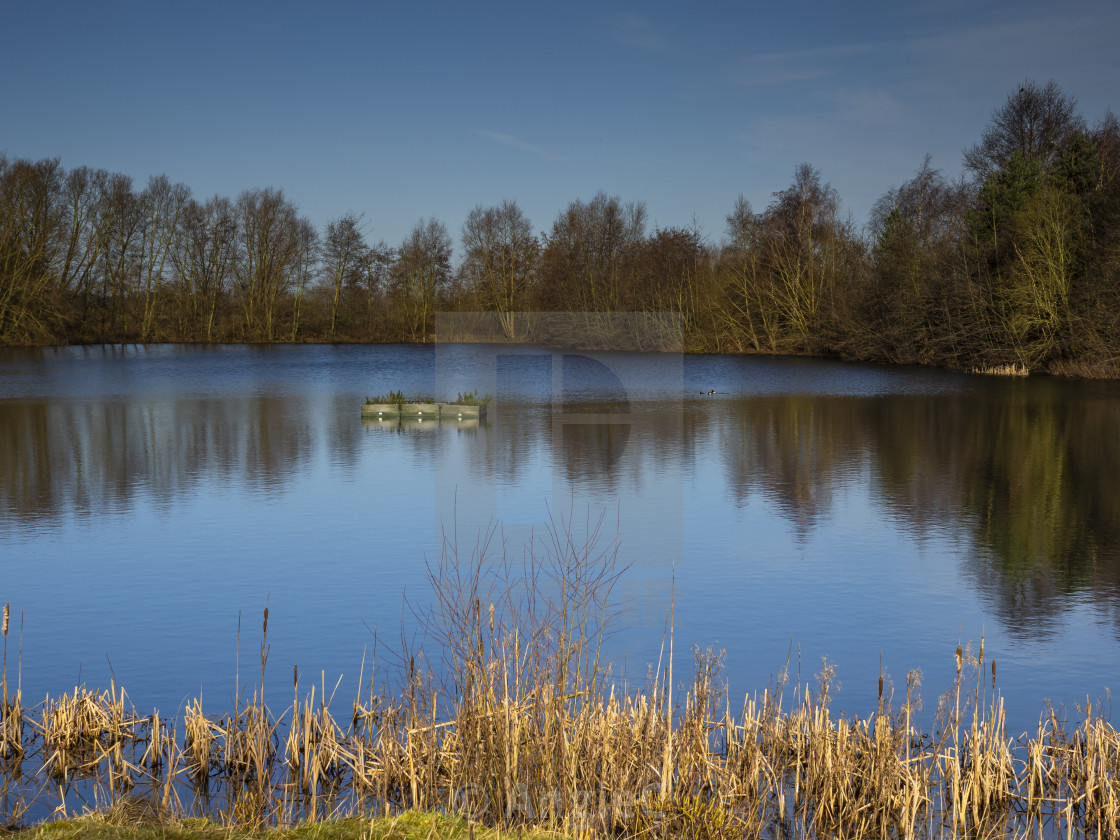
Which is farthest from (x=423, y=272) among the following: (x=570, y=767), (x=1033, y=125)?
(x=570, y=767)

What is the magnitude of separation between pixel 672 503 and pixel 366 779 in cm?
918

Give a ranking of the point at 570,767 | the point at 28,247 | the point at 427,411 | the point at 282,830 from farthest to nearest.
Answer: the point at 28,247 < the point at 427,411 < the point at 570,767 < the point at 282,830

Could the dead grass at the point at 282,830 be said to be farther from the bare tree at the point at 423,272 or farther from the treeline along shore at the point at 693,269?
the bare tree at the point at 423,272

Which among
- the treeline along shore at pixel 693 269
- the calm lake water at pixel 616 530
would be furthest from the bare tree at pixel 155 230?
the calm lake water at pixel 616 530

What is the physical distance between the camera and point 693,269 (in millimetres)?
60219

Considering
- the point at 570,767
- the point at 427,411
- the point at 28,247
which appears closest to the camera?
the point at 570,767

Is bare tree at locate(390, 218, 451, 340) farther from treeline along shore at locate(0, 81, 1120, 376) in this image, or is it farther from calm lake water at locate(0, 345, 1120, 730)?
calm lake water at locate(0, 345, 1120, 730)

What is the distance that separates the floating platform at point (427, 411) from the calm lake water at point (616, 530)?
721 millimetres

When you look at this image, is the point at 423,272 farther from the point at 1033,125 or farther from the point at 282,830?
the point at 282,830

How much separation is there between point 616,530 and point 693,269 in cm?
4957

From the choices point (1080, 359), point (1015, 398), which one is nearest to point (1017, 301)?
point (1080, 359)

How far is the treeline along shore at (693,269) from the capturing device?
37250 mm

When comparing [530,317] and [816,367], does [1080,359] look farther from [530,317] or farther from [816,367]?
[530,317]

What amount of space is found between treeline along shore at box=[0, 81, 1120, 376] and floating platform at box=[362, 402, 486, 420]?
22584 millimetres
